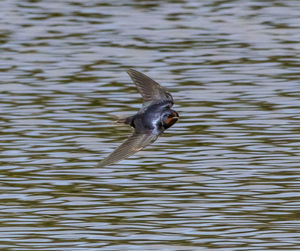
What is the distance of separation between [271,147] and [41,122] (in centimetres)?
274

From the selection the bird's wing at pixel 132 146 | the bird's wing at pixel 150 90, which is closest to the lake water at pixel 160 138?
the bird's wing at pixel 132 146

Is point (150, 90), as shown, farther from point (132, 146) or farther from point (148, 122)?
point (132, 146)

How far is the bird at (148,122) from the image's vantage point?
8078 millimetres

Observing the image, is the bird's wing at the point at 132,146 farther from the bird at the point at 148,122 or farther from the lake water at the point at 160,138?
the lake water at the point at 160,138

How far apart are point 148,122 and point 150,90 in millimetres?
451

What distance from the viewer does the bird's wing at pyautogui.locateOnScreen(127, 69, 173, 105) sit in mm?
8531

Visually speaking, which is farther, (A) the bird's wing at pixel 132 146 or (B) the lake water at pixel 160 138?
(B) the lake water at pixel 160 138

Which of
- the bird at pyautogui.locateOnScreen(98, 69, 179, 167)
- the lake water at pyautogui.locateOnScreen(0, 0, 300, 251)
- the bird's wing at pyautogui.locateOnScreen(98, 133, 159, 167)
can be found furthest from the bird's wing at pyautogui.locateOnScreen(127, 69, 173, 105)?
the lake water at pyautogui.locateOnScreen(0, 0, 300, 251)

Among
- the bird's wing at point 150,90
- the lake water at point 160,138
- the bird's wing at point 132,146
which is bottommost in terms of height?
the lake water at point 160,138

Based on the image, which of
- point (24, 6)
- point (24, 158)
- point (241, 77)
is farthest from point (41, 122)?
point (24, 6)

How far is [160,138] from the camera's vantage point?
39.6 ft

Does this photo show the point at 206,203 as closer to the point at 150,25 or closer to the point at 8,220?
the point at 8,220

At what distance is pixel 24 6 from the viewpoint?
21.8 m

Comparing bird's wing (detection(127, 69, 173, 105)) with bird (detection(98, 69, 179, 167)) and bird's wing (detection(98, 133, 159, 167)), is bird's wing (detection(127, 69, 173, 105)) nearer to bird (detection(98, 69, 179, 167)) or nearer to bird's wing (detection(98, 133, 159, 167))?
bird (detection(98, 69, 179, 167))
